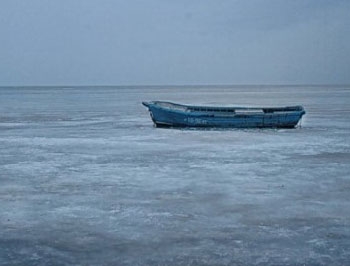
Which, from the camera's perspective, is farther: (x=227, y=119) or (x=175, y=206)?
(x=227, y=119)

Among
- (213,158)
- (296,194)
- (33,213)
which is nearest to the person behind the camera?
(33,213)

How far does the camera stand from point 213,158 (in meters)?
14.5

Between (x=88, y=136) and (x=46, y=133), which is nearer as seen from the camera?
(x=88, y=136)

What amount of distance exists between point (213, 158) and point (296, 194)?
5.19m

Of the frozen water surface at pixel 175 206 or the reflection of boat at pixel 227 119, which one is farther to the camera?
the reflection of boat at pixel 227 119

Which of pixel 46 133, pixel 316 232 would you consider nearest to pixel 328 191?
pixel 316 232

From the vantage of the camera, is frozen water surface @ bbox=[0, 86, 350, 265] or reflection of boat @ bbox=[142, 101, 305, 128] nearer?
frozen water surface @ bbox=[0, 86, 350, 265]

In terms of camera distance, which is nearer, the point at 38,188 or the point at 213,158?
the point at 38,188

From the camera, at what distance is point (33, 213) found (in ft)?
26.5

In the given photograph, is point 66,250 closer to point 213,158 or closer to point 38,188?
point 38,188

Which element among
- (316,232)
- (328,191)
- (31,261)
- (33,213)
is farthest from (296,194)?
(31,261)

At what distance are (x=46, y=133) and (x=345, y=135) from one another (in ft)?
40.8

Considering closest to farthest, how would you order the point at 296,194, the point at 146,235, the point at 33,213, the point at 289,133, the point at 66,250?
the point at 66,250, the point at 146,235, the point at 33,213, the point at 296,194, the point at 289,133

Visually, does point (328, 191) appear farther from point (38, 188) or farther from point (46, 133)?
point (46, 133)
